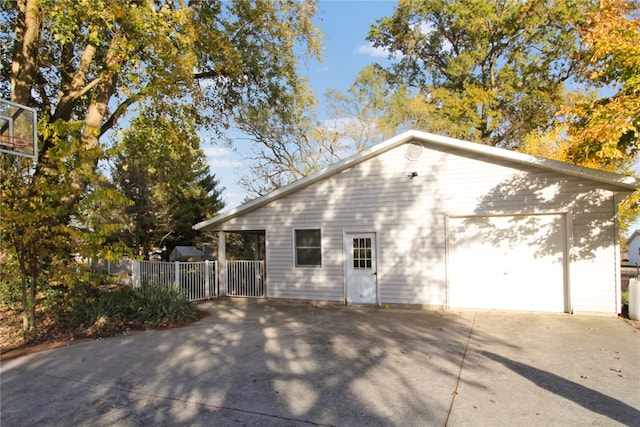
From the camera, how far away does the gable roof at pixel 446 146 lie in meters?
8.84

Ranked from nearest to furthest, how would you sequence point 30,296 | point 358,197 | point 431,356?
point 431,356
point 30,296
point 358,197

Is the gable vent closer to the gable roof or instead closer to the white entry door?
the gable roof

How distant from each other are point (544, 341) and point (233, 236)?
74.7 feet

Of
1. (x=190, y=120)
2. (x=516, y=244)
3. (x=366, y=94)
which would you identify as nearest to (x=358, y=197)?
(x=516, y=244)

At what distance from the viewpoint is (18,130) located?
26.2 ft

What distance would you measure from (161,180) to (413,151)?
1527 cm

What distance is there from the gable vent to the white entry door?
2.36 metres

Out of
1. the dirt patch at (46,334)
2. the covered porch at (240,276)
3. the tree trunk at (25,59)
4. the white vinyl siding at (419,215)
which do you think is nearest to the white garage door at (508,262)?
the white vinyl siding at (419,215)

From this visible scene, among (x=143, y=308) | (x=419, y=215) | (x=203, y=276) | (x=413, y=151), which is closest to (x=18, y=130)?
(x=143, y=308)

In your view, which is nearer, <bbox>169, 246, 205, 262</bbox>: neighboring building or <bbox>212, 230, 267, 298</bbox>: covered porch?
<bbox>212, 230, 267, 298</bbox>: covered porch

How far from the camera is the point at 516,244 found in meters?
9.97

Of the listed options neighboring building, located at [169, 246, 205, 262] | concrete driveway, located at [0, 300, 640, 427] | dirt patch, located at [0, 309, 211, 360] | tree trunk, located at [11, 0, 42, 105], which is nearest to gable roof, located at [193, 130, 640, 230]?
concrete driveway, located at [0, 300, 640, 427]

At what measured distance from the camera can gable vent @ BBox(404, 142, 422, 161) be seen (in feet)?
35.8

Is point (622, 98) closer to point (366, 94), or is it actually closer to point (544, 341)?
point (544, 341)
